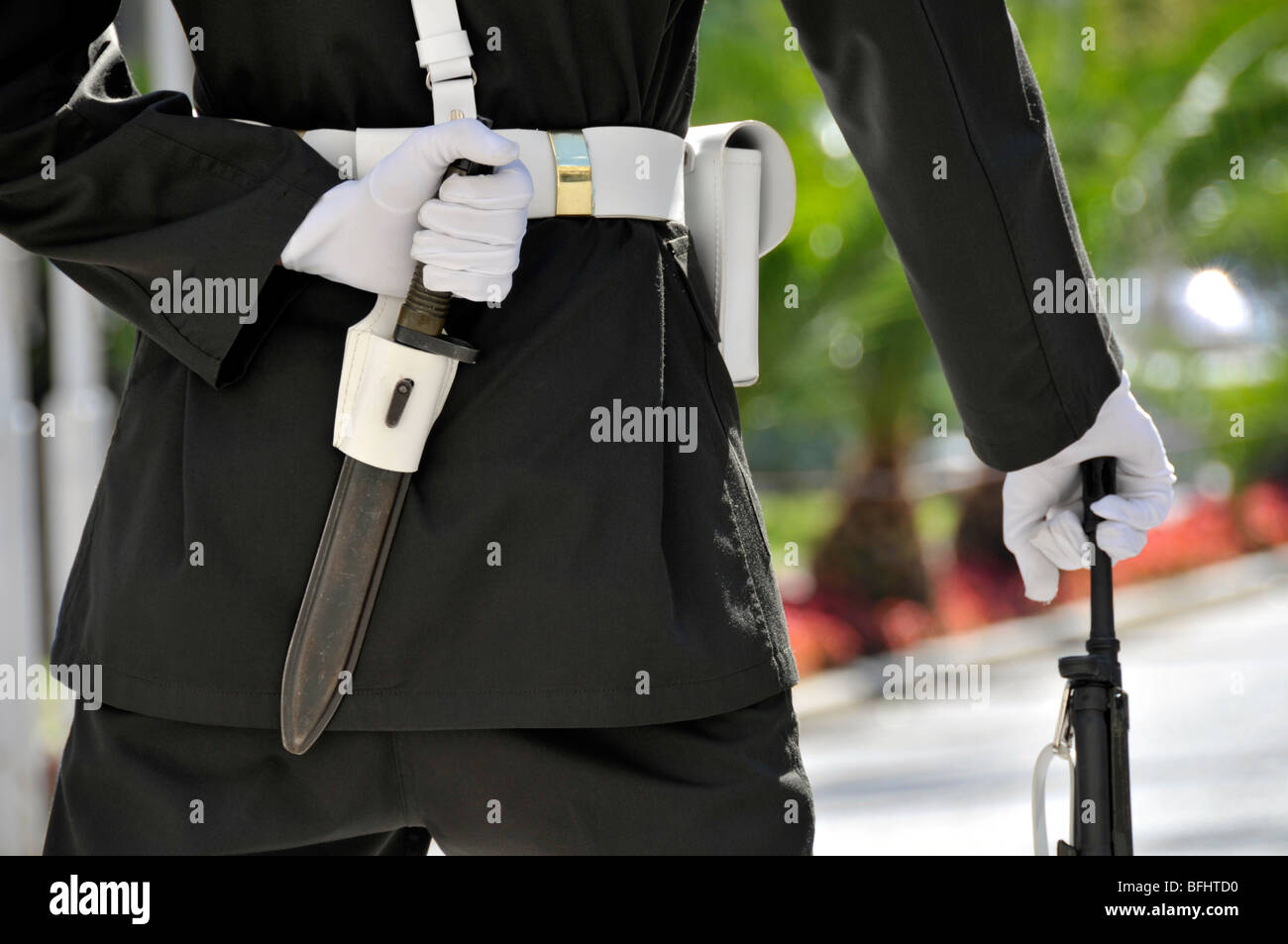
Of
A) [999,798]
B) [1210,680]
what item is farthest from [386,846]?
[1210,680]

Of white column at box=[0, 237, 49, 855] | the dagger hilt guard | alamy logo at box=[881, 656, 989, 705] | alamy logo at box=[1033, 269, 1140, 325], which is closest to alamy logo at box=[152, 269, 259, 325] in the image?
the dagger hilt guard

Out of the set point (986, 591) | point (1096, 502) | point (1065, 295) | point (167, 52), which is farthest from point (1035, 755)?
point (1065, 295)

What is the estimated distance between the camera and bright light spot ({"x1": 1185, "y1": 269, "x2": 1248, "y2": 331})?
10062 millimetres

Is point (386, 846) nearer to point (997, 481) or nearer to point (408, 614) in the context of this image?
point (408, 614)

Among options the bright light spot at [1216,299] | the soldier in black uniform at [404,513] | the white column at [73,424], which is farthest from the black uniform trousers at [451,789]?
the bright light spot at [1216,299]

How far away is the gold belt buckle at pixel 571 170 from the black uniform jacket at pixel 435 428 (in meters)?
0.02

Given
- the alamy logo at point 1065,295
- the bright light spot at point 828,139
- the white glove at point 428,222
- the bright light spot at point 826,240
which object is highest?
the bright light spot at point 828,139

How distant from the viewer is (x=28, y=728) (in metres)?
4.38

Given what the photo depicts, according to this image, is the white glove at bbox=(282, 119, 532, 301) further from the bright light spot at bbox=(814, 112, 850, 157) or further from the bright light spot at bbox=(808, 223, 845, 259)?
the bright light spot at bbox=(808, 223, 845, 259)

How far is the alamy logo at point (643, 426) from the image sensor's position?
130cm

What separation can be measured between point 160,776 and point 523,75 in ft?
2.17

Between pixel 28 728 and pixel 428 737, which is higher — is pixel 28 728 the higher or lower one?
the higher one
